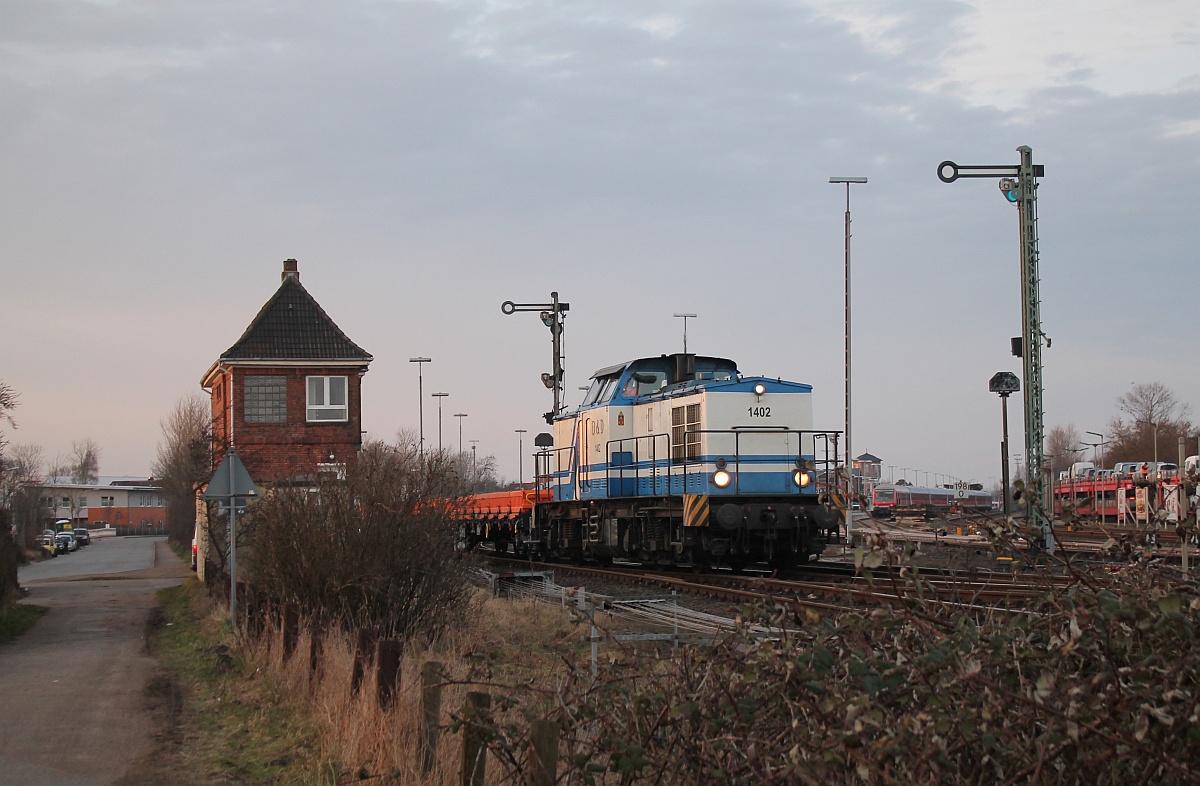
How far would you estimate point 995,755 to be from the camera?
149 inches

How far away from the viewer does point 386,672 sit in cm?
708

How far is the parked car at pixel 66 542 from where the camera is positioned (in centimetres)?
7581

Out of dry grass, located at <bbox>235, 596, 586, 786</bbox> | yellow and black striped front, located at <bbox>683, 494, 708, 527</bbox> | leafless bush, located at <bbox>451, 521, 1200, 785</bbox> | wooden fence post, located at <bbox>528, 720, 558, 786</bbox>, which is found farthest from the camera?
yellow and black striped front, located at <bbox>683, 494, 708, 527</bbox>

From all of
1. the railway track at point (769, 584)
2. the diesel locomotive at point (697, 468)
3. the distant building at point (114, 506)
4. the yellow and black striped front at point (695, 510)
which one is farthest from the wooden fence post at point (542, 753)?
the distant building at point (114, 506)

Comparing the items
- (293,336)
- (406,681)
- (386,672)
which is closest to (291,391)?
(293,336)

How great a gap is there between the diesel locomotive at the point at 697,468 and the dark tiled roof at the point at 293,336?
449 inches

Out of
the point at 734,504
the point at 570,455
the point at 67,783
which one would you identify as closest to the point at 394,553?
the point at 67,783

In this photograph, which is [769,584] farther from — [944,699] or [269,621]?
[944,699]

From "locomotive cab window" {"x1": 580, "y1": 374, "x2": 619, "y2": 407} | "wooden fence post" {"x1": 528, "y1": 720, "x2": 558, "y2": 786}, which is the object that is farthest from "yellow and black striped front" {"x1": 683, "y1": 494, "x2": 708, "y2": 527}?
"wooden fence post" {"x1": 528, "y1": 720, "x2": 558, "y2": 786}

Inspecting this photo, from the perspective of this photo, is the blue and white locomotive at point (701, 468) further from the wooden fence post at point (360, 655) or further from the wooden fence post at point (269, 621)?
the wooden fence post at point (360, 655)

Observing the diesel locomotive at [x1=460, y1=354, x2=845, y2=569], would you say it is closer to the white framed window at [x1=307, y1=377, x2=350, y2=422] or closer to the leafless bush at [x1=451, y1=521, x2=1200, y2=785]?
the white framed window at [x1=307, y1=377, x2=350, y2=422]

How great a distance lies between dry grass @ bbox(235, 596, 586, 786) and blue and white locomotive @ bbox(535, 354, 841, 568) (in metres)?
5.02

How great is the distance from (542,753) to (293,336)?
2971cm

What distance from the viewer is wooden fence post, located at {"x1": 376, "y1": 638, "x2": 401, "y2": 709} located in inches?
277
